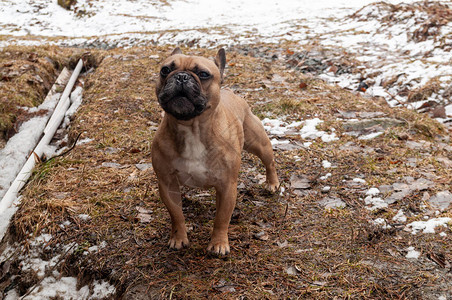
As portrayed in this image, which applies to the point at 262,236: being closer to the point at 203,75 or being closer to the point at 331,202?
the point at 331,202

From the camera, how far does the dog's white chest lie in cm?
288

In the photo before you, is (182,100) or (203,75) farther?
(203,75)

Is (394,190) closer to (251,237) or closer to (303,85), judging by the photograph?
(251,237)

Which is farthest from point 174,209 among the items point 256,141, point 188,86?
point 256,141

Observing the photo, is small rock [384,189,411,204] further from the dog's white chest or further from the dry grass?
the dry grass

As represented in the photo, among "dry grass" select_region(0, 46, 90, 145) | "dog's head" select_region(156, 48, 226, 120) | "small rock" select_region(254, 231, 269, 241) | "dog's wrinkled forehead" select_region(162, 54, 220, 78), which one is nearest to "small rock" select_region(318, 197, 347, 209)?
"small rock" select_region(254, 231, 269, 241)

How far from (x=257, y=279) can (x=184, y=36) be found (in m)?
11.0

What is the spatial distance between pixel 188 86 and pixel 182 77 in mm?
94

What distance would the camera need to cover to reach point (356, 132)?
561 cm

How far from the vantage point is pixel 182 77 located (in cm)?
271

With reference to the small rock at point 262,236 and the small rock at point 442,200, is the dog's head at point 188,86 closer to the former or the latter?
the small rock at point 262,236

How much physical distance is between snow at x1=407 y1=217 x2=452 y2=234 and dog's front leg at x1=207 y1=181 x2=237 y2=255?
5.61 feet

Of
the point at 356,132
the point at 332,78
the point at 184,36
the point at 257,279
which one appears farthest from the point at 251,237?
the point at 184,36

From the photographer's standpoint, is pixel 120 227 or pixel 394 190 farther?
pixel 394 190
